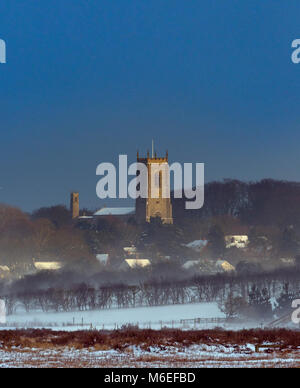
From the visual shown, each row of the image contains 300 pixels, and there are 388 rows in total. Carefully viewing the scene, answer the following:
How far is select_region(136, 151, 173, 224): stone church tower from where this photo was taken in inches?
5743

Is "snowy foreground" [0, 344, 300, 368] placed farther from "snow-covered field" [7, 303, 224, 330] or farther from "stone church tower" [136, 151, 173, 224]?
"stone church tower" [136, 151, 173, 224]

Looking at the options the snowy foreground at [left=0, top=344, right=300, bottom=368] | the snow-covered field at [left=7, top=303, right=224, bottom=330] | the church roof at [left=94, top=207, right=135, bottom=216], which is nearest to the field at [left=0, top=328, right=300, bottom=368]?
the snowy foreground at [left=0, top=344, right=300, bottom=368]

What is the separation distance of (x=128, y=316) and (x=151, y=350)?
31.3 m

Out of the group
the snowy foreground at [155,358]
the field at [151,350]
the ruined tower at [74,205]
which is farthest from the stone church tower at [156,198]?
the snowy foreground at [155,358]

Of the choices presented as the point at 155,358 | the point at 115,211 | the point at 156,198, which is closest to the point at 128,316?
the point at 155,358

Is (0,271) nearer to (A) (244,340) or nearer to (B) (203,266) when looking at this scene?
(B) (203,266)

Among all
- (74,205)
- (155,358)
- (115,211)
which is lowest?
→ (155,358)

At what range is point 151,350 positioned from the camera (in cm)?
2503

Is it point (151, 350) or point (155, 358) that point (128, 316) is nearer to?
point (151, 350)

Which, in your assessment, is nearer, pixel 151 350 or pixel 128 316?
pixel 151 350

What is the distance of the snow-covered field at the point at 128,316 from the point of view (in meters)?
52.3
